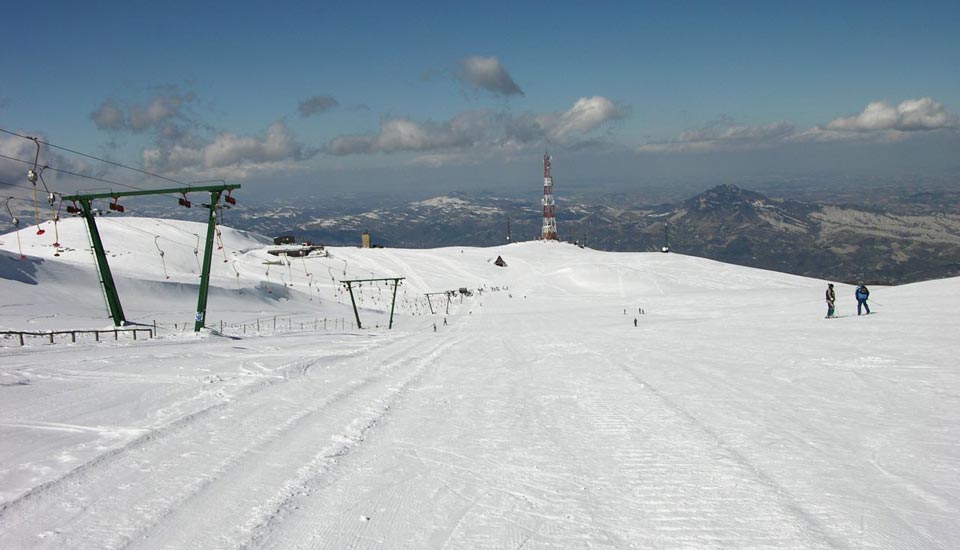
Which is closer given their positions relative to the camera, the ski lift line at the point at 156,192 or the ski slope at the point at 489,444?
the ski slope at the point at 489,444

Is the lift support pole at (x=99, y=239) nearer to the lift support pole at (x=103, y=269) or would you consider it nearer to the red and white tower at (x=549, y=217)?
the lift support pole at (x=103, y=269)

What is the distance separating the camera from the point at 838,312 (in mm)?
30891

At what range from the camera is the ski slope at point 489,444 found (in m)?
6.10

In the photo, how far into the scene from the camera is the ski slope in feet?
20.0

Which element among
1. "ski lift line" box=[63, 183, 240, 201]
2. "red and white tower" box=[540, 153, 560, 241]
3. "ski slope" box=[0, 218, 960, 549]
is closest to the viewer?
"ski slope" box=[0, 218, 960, 549]

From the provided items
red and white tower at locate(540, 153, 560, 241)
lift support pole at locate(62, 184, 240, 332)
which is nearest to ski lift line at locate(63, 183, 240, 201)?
lift support pole at locate(62, 184, 240, 332)

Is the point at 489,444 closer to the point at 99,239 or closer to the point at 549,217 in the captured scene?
the point at 99,239

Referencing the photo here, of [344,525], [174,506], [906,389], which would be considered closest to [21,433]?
[174,506]

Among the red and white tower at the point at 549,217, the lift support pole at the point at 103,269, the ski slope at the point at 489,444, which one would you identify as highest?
the red and white tower at the point at 549,217

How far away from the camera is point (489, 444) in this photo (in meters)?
9.05

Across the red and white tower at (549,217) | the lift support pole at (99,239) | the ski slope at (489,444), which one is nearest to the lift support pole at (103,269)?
the lift support pole at (99,239)

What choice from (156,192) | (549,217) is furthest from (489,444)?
(549,217)

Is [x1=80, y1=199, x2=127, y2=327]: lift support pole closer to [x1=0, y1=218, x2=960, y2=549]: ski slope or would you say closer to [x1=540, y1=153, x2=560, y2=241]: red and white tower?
[x1=0, y1=218, x2=960, y2=549]: ski slope

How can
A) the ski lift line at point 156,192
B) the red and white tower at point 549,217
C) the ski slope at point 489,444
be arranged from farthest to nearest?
the red and white tower at point 549,217 < the ski lift line at point 156,192 < the ski slope at point 489,444
